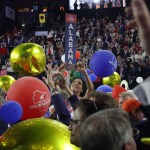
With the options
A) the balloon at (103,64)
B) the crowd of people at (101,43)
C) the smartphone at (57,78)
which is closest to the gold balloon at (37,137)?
the smartphone at (57,78)

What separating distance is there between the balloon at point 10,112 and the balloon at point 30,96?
11 centimetres

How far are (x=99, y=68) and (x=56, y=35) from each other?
13.2 m

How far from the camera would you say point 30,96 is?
3.07 m

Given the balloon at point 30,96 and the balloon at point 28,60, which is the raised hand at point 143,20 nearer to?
the balloon at point 30,96

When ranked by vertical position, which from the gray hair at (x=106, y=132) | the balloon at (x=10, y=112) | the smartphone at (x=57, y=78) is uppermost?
the gray hair at (x=106, y=132)

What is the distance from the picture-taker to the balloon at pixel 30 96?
3.07 meters

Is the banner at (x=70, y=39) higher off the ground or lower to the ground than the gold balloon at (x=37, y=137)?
higher

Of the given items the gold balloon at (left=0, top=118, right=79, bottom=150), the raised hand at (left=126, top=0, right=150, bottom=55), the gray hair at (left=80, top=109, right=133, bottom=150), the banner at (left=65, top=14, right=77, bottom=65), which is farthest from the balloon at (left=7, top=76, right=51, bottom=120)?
the raised hand at (left=126, top=0, right=150, bottom=55)

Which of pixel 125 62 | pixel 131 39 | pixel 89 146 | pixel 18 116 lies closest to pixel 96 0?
pixel 131 39

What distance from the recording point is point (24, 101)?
121 inches

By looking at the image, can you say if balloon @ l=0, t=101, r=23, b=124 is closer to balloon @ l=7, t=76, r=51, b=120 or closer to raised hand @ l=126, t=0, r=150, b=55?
balloon @ l=7, t=76, r=51, b=120

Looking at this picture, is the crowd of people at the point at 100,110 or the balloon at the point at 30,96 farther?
the balloon at the point at 30,96

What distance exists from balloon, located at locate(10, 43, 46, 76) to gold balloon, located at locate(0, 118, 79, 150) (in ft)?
6.04

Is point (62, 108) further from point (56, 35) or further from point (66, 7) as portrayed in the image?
point (66, 7)
